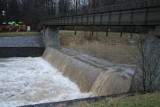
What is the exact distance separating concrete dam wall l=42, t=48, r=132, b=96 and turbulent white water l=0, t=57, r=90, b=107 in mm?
564

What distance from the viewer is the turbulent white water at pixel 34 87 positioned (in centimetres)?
1700

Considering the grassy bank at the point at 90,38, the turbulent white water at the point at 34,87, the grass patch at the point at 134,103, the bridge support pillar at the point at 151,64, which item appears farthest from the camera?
the grassy bank at the point at 90,38

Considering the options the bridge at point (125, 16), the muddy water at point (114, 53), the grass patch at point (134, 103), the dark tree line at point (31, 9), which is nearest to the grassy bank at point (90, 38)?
the muddy water at point (114, 53)

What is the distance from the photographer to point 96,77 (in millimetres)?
18266

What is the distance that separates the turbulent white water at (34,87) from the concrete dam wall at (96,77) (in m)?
0.56

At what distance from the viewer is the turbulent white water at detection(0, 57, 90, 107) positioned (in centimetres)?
1700

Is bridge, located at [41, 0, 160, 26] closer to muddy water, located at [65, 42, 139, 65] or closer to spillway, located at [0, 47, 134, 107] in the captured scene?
spillway, located at [0, 47, 134, 107]

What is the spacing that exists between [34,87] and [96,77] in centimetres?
521

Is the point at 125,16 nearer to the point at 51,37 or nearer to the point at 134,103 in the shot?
the point at 134,103

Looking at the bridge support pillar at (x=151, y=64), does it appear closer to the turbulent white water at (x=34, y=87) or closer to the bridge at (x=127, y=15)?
the bridge at (x=127, y=15)

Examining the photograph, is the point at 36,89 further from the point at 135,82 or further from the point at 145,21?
the point at 145,21

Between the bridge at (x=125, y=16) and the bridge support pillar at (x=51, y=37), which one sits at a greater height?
the bridge at (x=125, y=16)

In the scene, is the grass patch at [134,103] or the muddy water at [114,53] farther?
the muddy water at [114,53]

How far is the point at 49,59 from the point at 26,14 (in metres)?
40.5
